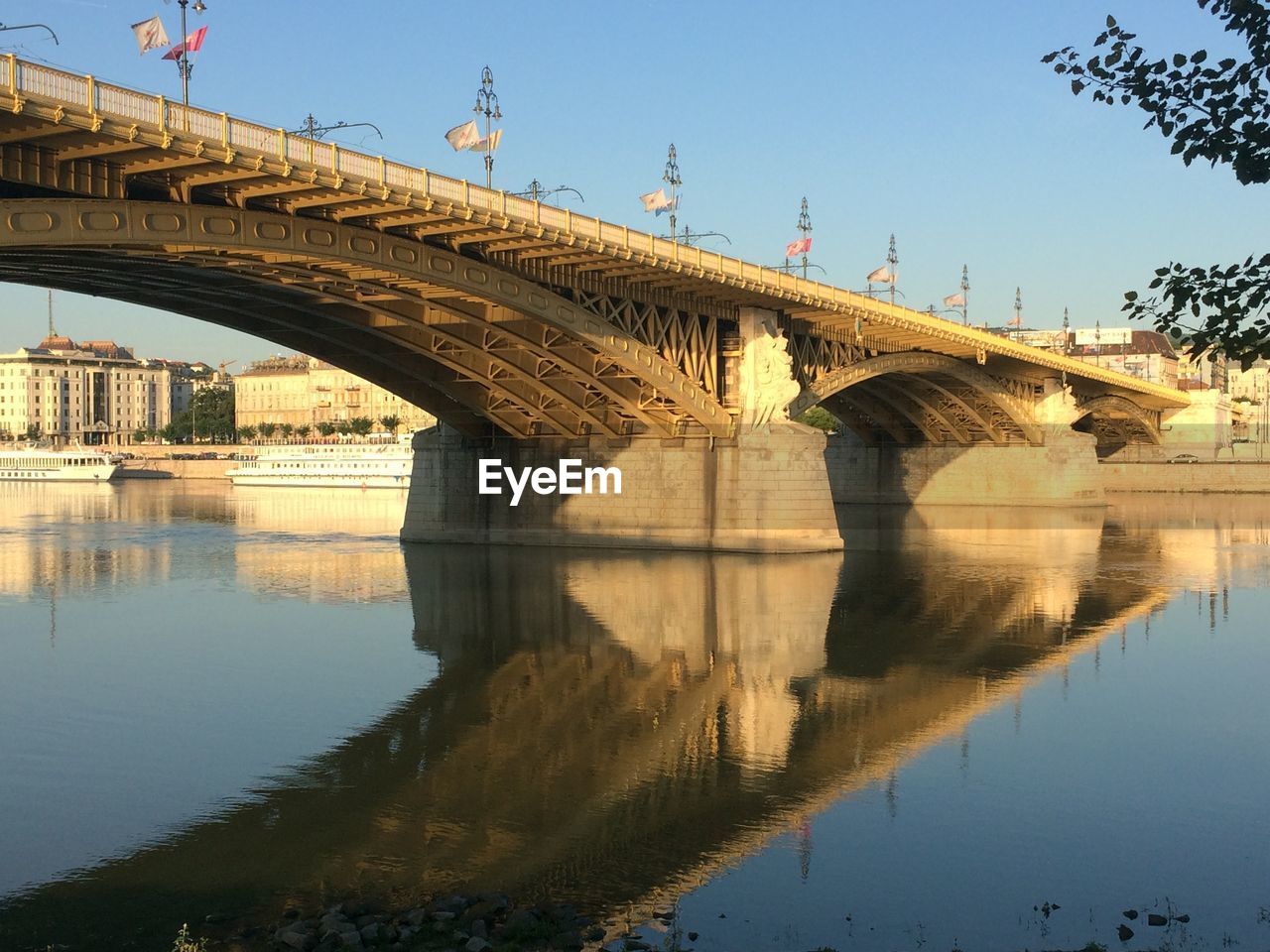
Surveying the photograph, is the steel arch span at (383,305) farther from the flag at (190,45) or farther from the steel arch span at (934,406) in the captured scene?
the steel arch span at (934,406)

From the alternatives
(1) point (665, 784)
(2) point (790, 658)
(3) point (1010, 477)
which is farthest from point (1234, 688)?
(3) point (1010, 477)

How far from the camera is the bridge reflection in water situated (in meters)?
15.2

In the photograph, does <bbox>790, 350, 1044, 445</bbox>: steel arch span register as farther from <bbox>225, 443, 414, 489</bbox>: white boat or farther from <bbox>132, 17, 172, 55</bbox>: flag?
<bbox>225, 443, 414, 489</bbox>: white boat

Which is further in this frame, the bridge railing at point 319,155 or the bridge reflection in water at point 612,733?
the bridge railing at point 319,155

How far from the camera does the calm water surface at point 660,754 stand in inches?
577

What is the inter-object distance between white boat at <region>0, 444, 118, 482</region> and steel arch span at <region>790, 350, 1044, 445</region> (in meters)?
101

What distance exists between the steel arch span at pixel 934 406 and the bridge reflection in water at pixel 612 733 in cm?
3129

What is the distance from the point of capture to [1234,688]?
27328mm

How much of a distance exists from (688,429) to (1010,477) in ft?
156

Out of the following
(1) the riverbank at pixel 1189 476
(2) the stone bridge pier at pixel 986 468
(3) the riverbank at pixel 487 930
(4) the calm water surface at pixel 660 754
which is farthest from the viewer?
(1) the riverbank at pixel 1189 476

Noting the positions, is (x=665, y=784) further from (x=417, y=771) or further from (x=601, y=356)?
(x=601, y=356)

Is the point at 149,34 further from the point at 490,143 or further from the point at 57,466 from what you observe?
the point at 57,466

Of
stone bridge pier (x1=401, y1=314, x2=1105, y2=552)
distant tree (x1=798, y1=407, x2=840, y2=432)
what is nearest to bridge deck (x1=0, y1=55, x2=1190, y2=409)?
stone bridge pier (x1=401, y1=314, x2=1105, y2=552)

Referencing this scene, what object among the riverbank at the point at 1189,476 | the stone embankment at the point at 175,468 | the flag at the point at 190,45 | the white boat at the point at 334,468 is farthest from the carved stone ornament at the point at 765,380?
the stone embankment at the point at 175,468
